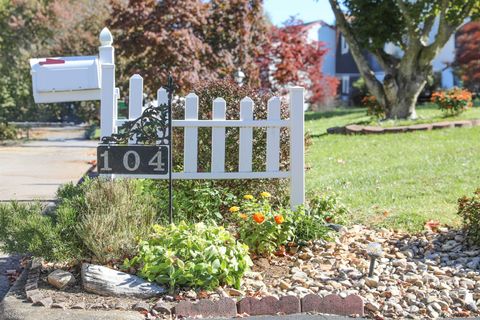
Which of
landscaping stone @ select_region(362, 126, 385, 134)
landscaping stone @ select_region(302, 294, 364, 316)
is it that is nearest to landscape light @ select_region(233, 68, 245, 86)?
landscaping stone @ select_region(362, 126, 385, 134)

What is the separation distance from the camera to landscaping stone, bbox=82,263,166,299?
534cm

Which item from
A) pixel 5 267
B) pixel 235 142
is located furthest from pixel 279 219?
pixel 5 267

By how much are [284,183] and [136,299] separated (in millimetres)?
2843

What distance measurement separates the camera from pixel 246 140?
7285 mm

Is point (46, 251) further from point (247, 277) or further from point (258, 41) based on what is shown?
point (258, 41)

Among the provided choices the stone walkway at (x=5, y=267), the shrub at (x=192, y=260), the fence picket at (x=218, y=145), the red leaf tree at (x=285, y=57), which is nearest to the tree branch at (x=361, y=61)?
the red leaf tree at (x=285, y=57)

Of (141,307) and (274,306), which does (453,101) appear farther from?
(141,307)

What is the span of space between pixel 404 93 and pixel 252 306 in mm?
16280

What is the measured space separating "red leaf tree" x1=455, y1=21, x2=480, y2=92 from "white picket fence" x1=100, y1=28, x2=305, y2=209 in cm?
2749

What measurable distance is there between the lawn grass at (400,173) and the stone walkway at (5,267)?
3.54 m

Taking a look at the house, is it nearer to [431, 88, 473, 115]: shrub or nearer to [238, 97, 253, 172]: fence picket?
[431, 88, 473, 115]: shrub

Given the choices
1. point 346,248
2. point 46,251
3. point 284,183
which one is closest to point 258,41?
point 284,183

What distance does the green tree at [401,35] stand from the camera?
19.7m

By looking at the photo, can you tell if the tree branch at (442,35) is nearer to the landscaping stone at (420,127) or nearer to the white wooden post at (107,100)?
the landscaping stone at (420,127)
